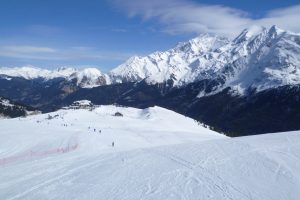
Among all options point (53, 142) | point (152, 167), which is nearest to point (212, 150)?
point (152, 167)

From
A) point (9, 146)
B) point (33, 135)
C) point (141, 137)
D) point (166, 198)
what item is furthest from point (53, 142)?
point (166, 198)

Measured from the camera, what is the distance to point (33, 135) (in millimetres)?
77312

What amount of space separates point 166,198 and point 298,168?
1096 cm

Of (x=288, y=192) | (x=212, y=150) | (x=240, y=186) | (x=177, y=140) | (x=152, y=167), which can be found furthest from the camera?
(x=177, y=140)

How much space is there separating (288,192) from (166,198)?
6.88 metres

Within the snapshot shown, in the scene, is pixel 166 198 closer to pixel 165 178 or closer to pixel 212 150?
pixel 165 178

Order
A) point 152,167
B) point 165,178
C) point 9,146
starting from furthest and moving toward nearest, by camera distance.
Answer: point 9,146 → point 152,167 → point 165,178

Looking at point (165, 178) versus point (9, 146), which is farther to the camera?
point (9, 146)

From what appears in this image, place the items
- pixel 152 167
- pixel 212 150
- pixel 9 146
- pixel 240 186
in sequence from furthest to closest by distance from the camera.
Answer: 1. pixel 9 146
2. pixel 212 150
3. pixel 152 167
4. pixel 240 186

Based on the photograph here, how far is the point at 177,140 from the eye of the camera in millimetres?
76438

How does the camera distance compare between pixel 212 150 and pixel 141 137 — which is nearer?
pixel 212 150

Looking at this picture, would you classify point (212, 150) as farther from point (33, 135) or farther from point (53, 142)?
point (33, 135)

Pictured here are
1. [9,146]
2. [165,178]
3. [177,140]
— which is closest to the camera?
[165,178]

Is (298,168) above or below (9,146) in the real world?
above
